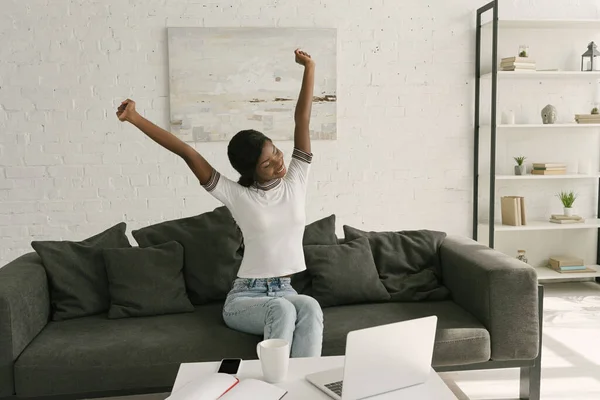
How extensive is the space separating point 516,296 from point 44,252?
200cm

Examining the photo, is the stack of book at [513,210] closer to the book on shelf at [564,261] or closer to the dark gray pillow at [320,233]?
the book on shelf at [564,261]

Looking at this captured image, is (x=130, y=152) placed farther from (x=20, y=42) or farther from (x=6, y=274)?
(x=6, y=274)

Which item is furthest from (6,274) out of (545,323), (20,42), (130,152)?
(545,323)

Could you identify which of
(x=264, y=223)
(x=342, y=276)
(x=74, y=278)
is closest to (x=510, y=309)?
(x=342, y=276)

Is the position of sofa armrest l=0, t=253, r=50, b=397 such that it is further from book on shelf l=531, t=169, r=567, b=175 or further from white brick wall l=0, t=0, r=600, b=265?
book on shelf l=531, t=169, r=567, b=175

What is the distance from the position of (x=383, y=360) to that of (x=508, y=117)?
3.40 meters

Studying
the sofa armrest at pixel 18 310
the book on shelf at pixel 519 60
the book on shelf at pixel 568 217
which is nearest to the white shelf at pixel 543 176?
the book on shelf at pixel 568 217

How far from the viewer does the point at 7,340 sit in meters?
2.38

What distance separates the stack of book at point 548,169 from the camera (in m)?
4.65

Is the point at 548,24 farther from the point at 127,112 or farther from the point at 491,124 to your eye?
the point at 127,112

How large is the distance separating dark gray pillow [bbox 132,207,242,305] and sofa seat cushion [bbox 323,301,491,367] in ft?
1.63

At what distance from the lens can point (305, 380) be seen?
5.96 ft

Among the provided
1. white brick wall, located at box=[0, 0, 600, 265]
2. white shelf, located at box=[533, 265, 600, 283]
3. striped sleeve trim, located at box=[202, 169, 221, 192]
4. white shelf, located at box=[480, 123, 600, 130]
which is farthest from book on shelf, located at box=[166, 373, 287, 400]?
white shelf, located at box=[533, 265, 600, 283]

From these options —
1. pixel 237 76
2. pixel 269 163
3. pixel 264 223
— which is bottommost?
pixel 264 223
